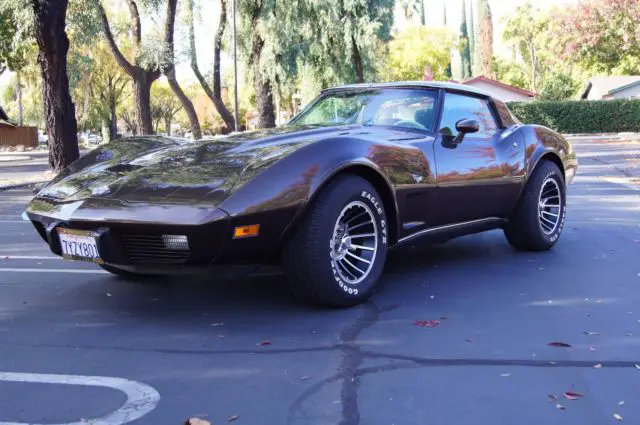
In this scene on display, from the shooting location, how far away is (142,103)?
25.5m

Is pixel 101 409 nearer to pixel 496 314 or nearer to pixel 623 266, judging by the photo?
pixel 496 314

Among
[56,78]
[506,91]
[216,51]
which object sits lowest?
[506,91]

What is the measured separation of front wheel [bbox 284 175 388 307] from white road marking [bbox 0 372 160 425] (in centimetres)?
125

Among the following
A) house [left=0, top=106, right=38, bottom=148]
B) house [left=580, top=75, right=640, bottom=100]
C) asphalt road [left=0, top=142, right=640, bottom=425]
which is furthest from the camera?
house [left=0, top=106, right=38, bottom=148]

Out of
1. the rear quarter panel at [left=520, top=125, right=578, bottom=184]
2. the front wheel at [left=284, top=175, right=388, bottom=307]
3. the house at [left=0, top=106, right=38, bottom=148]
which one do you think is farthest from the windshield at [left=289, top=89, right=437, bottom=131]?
the house at [left=0, top=106, right=38, bottom=148]

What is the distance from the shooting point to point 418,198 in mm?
4805

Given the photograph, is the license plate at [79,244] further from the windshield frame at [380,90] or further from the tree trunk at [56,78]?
the tree trunk at [56,78]

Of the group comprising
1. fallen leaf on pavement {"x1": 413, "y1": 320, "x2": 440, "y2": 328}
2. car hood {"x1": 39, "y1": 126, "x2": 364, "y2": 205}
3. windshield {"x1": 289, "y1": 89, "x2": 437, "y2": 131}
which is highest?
windshield {"x1": 289, "y1": 89, "x2": 437, "y2": 131}

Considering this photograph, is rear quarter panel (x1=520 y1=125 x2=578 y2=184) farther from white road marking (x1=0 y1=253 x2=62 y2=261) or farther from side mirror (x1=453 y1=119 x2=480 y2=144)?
white road marking (x1=0 y1=253 x2=62 y2=261)

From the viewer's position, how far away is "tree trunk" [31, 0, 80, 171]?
50.9 feet

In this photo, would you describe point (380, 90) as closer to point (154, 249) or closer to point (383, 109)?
point (383, 109)

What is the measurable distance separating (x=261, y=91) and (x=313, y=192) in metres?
22.6

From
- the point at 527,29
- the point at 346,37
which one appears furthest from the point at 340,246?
the point at 527,29

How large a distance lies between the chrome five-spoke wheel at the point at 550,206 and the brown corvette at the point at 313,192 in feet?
1.52
